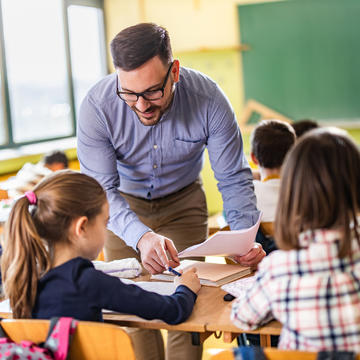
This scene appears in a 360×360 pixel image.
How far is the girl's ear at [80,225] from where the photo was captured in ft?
5.83

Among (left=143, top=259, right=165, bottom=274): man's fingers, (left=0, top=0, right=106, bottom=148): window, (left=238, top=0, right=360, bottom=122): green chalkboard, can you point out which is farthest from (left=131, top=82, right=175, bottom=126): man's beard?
(left=238, top=0, right=360, bottom=122): green chalkboard

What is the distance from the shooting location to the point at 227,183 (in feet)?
8.21

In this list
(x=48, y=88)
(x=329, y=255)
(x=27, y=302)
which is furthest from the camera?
(x=48, y=88)

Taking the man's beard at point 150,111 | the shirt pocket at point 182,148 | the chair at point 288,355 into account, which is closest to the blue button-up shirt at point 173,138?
the shirt pocket at point 182,148

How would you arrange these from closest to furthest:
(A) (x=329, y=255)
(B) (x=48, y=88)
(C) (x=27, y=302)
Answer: (A) (x=329, y=255)
(C) (x=27, y=302)
(B) (x=48, y=88)

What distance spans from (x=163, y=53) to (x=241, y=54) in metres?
4.31

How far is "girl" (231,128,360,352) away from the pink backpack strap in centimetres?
54

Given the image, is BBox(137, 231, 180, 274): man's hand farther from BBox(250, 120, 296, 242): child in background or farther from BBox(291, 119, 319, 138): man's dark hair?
BBox(291, 119, 319, 138): man's dark hair

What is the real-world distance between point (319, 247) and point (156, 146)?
1.24m

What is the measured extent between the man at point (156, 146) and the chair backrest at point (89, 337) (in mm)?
594

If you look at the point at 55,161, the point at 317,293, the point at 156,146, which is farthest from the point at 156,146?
the point at 55,161

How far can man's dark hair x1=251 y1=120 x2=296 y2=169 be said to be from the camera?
9.79 feet

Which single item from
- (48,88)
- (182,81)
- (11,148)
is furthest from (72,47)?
(182,81)

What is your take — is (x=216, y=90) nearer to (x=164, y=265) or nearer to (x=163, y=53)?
(x=163, y=53)
